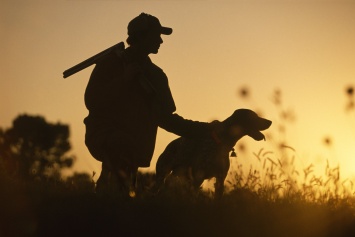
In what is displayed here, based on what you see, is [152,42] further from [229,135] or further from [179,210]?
[229,135]

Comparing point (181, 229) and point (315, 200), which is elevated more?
point (315, 200)

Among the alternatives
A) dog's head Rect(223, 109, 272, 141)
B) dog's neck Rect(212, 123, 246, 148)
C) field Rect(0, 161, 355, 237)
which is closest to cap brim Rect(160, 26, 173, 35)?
field Rect(0, 161, 355, 237)

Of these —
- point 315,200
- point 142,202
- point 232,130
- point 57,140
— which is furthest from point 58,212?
point 57,140

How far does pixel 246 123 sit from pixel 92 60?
5.09 metres

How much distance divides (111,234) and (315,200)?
2.68m

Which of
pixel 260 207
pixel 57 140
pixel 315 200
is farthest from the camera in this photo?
pixel 57 140

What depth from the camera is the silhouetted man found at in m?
8.48

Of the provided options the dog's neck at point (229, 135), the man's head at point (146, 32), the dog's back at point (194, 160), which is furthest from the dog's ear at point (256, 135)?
the man's head at point (146, 32)

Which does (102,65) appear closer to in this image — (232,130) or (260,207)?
(260,207)

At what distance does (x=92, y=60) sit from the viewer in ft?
29.2

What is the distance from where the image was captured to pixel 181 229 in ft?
22.0

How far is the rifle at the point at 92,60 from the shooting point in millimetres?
8750

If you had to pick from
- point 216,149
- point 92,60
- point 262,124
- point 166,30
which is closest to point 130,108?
point 92,60

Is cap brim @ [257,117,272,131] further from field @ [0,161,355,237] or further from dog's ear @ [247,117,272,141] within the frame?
field @ [0,161,355,237]
